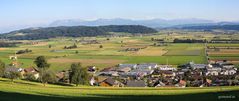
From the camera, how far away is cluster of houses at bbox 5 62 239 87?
2498 inches

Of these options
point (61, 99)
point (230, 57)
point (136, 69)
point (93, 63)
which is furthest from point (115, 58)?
point (61, 99)

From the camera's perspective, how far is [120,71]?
83.5 meters

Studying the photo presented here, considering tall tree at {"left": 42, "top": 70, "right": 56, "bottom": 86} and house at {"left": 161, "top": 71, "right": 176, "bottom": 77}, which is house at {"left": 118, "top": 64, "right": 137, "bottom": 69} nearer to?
house at {"left": 161, "top": 71, "right": 176, "bottom": 77}

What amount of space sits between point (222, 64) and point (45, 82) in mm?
50734

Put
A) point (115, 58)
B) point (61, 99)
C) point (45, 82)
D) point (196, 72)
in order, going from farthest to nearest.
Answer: point (115, 58), point (196, 72), point (45, 82), point (61, 99)

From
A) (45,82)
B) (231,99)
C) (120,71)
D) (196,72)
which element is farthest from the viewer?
(120,71)

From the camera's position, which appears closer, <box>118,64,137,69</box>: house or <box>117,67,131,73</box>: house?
<box>117,67,131,73</box>: house

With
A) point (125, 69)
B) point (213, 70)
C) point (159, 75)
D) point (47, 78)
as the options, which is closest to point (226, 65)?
point (213, 70)

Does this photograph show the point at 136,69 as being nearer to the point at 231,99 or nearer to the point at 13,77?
the point at 13,77

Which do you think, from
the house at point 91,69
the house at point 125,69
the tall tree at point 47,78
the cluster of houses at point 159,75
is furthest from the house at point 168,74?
the tall tree at point 47,78

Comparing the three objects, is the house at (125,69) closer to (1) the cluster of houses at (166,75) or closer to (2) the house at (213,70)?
(1) the cluster of houses at (166,75)

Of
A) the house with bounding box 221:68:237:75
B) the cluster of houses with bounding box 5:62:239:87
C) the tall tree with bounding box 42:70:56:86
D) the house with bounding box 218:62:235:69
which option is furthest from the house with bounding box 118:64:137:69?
the tall tree with bounding box 42:70:56:86

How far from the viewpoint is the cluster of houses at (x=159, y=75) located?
2498 inches

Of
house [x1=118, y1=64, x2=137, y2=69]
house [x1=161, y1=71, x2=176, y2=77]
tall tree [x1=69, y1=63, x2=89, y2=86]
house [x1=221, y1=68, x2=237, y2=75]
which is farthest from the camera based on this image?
house [x1=118, y1=64, x2=137, y2=69]
